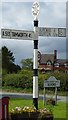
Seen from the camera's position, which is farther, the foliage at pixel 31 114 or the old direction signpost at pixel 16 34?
the old direction signpost at pixel 16 34

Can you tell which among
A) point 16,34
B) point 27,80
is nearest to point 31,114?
point 16,34

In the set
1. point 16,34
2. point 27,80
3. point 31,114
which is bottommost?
point 27,80

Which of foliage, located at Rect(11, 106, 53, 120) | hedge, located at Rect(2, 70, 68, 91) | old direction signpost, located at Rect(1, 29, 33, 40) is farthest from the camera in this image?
hedge, located at Rect(2, 70, 68, 91)

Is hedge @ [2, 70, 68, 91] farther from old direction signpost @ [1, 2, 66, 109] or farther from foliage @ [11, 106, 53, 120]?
foliage @ [11, 106, 53, 120]

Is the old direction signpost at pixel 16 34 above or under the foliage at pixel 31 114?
above

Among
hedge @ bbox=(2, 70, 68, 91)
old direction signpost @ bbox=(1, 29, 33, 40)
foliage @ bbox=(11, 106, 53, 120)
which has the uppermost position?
old direction signpost @ bbox=(1, 29, 33, 40)

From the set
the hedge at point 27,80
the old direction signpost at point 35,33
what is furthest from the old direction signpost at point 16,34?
the hedge at point 27,80

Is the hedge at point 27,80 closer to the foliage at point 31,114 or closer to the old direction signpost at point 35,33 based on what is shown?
the old direction signpost at point 35,33

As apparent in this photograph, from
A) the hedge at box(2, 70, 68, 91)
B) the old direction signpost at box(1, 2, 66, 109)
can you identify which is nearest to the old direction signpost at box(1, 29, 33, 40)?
the old direction signpost at box(1, 2, 66, 109)

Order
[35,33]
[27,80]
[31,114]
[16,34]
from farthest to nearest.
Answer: [27,80] < [35,33] < [16,34] < [31,114]

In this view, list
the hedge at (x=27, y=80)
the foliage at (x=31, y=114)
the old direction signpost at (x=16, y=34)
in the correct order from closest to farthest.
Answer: the foliage at (x=31, y=114)
the old direction signpost at (x=16, y=34)
the hedge at (x=27, y=80)

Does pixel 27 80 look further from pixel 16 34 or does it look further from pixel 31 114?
pixel 31 114

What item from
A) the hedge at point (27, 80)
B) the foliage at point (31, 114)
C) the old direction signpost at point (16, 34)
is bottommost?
the hedge at point (27, 80)

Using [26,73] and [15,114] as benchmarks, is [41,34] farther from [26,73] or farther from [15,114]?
[26,73]
